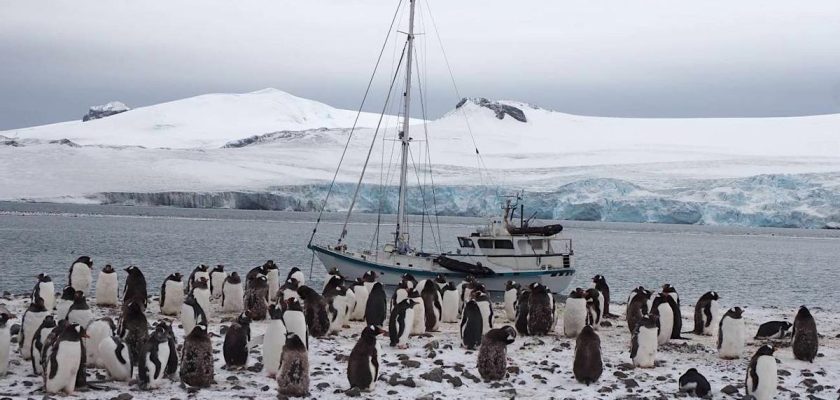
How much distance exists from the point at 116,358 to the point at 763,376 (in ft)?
24.0

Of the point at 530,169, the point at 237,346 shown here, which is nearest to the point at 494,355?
the point at 237,346

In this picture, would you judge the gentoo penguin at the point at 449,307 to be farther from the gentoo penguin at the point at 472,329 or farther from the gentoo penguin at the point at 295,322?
the gentoo penguin at the point at 295,322

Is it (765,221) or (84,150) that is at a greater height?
(84,150)

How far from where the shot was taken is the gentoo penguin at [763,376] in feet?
36.4

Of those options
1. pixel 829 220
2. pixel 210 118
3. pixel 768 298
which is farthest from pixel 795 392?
pixel 210 118

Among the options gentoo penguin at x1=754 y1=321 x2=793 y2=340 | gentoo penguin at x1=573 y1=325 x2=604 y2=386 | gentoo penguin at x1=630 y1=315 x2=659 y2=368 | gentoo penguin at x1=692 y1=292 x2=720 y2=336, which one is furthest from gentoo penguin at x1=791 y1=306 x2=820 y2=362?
gentoo penguin at x1=573 y1=325 x2=604 y2=386

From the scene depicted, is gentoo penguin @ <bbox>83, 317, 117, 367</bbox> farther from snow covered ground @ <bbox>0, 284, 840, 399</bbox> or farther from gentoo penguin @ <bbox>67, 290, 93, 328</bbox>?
gentoo penguin @ <bbox>67, 290, 93, 328</bbox>

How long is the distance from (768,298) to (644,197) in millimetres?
45810

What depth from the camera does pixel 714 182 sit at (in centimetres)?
7744

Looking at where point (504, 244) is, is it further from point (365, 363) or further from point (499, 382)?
point (365, 363)

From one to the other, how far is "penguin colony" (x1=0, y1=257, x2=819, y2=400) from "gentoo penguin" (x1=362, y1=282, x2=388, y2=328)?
16mm

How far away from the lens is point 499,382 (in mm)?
11570

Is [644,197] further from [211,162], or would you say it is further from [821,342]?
[821,342]

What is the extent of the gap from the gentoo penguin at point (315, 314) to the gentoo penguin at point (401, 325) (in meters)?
1.08
